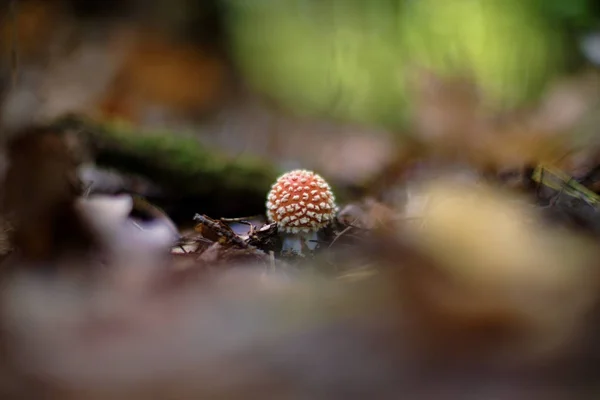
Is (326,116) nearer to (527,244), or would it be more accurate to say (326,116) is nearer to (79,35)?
(79,35)

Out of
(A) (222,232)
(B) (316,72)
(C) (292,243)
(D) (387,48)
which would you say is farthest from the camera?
(B) (316,72)

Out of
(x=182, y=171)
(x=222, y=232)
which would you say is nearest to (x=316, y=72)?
(x=182, y=171)

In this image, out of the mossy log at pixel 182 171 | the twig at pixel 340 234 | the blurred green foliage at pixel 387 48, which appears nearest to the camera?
the twig at pixel 340 234

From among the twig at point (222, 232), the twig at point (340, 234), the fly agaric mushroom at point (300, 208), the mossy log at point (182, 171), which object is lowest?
the twig at point (222, 232)

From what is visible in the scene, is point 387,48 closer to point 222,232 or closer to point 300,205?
point 300,205

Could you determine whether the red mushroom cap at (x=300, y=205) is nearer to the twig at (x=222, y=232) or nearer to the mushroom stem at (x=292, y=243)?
the mushroom stem at (x=292, y=243)

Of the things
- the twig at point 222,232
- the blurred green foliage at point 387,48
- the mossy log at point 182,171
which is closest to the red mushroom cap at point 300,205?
the twig at point 222,232
